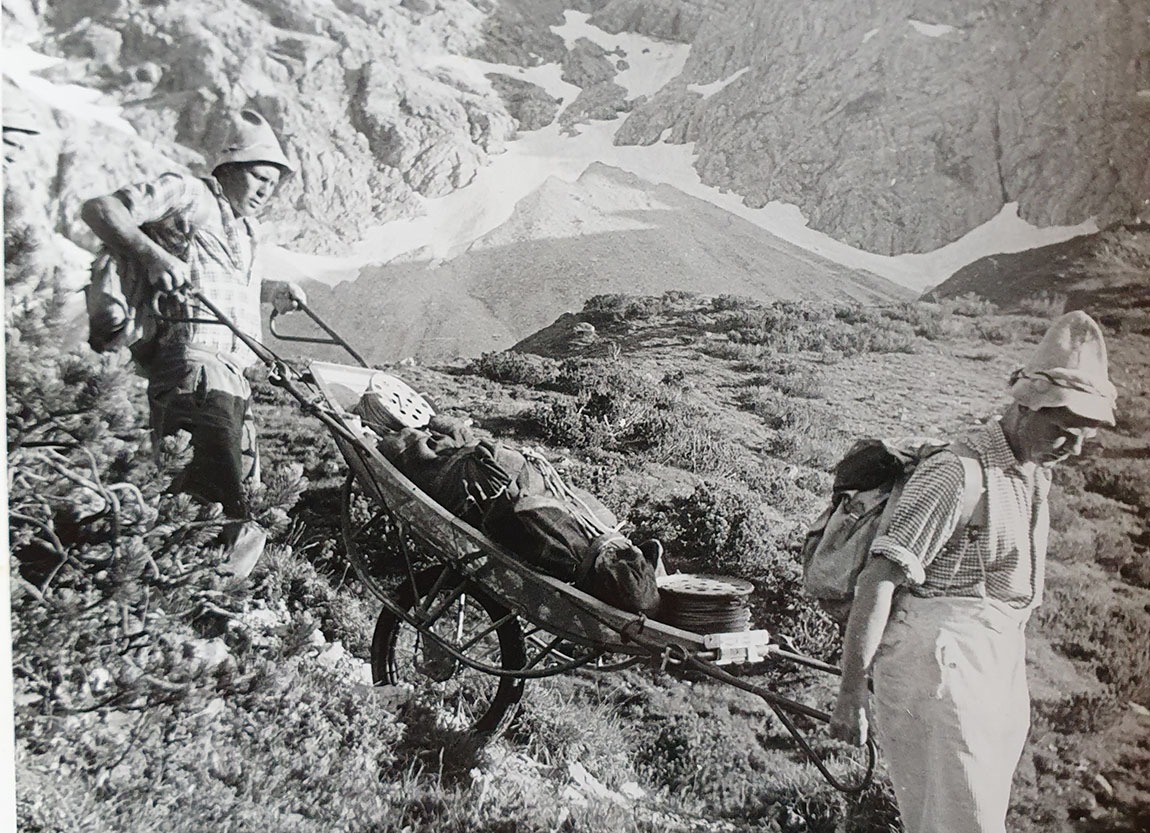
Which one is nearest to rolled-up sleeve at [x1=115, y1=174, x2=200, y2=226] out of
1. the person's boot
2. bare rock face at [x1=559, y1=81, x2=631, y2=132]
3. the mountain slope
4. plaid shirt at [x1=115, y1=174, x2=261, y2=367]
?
plaid shirt at [x1=115, y1=174, x2=261, y2=367]

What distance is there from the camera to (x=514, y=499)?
12.6 ft

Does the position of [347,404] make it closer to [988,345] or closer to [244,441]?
[244,441]

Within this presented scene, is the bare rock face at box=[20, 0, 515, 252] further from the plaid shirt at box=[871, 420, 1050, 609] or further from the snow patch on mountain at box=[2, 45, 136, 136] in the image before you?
the plaid shirt at box=[871, 420, 1050, 609]

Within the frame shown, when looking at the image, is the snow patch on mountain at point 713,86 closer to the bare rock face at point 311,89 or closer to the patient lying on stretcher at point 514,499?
the bare rock face at point 311,89

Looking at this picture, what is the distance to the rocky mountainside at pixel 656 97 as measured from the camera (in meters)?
4.18

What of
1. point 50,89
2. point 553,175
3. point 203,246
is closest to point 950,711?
point 553,175

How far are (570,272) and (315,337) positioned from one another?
104cm

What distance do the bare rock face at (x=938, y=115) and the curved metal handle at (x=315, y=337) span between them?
1706mm

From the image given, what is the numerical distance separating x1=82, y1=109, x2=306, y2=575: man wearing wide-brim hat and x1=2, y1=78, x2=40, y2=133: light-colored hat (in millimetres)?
428

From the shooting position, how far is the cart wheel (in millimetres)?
3869

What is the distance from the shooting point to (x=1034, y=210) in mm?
4172

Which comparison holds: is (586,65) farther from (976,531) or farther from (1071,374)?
(976,531)

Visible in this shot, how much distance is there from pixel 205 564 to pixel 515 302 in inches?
61.0

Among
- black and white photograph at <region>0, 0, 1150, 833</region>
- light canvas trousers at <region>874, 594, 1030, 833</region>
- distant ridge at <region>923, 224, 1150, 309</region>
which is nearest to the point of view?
light canvas trousers at <region>874, 594, 1030, 833</region>
